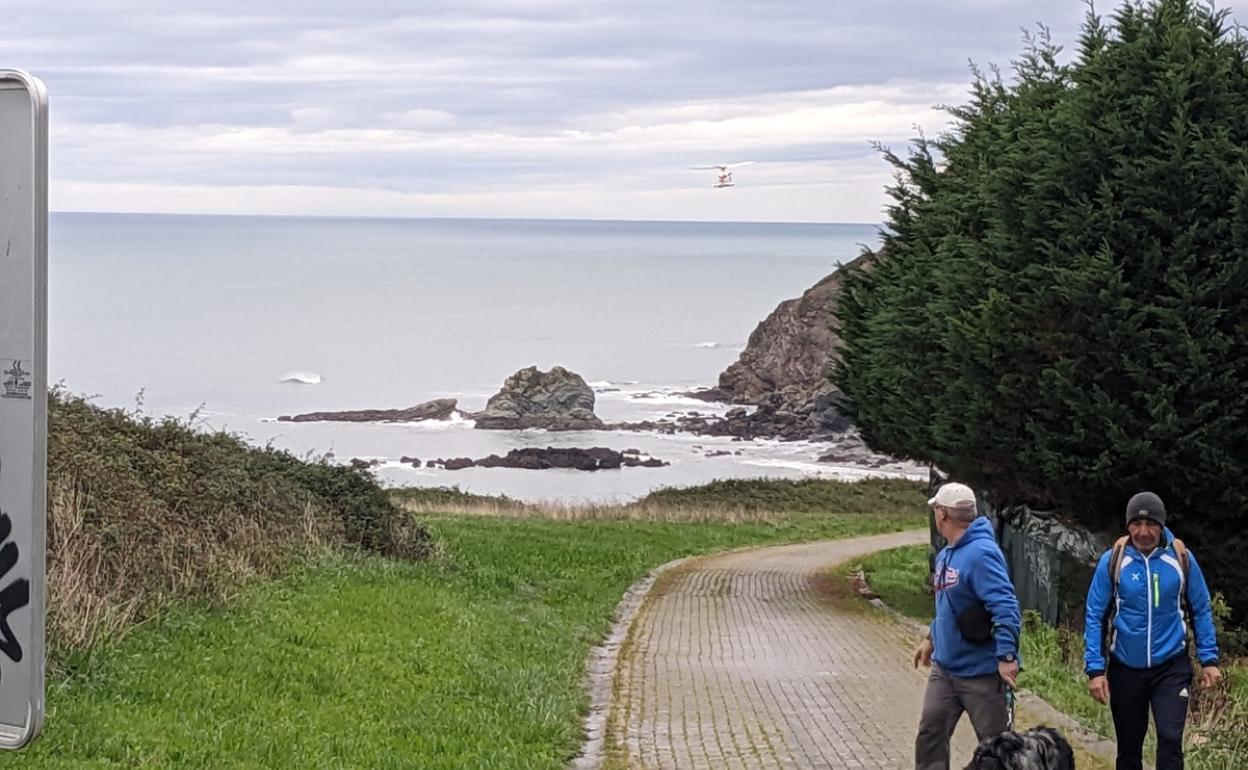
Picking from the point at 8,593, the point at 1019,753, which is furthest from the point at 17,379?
the point at 1019,753

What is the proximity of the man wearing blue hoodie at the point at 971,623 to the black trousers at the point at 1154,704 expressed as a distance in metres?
0.86

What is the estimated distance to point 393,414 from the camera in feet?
304

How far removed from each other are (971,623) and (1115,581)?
3.21ft

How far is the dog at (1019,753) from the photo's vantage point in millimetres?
6863

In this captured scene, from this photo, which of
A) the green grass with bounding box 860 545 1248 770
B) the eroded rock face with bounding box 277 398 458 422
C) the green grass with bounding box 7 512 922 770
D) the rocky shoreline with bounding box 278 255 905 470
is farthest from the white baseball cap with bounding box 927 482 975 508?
the eroded rock face with bounding box 277 398 458 422

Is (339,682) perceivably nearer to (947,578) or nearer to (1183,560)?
(947,578)

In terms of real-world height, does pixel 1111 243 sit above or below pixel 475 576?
above

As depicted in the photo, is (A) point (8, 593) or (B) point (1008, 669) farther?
(B) point (1008, 669)

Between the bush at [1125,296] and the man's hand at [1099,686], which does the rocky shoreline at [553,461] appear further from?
the man's hand at [1099,686]

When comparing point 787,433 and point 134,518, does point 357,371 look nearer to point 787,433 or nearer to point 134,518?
point 787,433

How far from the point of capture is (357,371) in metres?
117

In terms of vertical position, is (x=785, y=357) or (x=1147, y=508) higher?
(x=785, y=357)

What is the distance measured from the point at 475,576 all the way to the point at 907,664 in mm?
6535

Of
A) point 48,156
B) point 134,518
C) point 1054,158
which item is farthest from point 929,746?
point 1054,158
